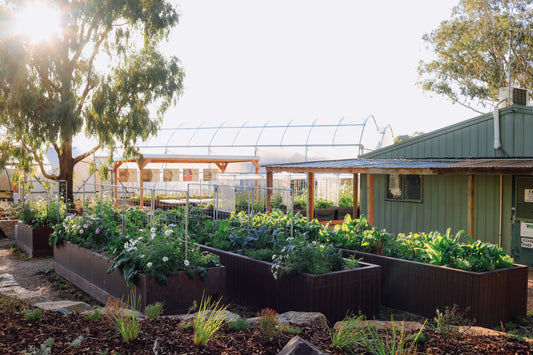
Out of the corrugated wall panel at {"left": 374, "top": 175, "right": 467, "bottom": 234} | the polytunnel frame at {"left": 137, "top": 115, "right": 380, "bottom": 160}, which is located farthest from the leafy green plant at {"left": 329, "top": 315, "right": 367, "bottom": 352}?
the polytunnel frame at {"left": 137, "top": 115, "right": 380, "bottom": 160}

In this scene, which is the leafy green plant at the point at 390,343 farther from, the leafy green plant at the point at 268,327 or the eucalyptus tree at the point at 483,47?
the eucalyptus tree at the point at 483,47

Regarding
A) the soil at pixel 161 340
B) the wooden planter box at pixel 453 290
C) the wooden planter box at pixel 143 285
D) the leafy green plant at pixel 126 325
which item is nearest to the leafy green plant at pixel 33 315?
the soil at pixel 161 340

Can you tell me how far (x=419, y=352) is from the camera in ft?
10.8

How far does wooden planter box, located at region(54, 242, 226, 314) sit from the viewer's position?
5.20m

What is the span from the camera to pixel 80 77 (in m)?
13.1

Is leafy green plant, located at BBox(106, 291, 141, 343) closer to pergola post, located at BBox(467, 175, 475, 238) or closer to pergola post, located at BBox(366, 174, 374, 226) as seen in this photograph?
pergola post, located at BBox(467, 175, 475, 238)

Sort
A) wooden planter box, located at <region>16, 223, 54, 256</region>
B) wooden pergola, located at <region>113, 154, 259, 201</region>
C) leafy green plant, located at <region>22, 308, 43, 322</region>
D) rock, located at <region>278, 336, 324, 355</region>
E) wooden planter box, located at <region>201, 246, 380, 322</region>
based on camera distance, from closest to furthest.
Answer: rock, located at <region>278, 336, 324, 355</region>, leafy green plant, located at <region>22, 308, 43, 322</region>, wooden planter box, located at <region>201, 246, 380, 322</region>, wooden planter box, located at <region>16, 223, 54, 256</region>, wooden pergola, located at <region>113, 154, 259, 201</region>

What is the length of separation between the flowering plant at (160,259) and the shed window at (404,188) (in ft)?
21.8

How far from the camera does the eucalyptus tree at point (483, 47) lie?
17422 millimetres

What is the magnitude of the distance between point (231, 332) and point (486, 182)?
7.76 meters

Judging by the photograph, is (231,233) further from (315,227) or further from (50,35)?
(50,35)

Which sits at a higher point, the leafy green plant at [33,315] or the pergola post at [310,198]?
the pergola post at [310,198]

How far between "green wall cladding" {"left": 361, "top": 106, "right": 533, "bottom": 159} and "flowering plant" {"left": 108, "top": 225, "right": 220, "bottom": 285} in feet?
22.8

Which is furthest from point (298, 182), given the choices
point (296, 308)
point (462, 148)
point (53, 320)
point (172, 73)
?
point (53, 320)
